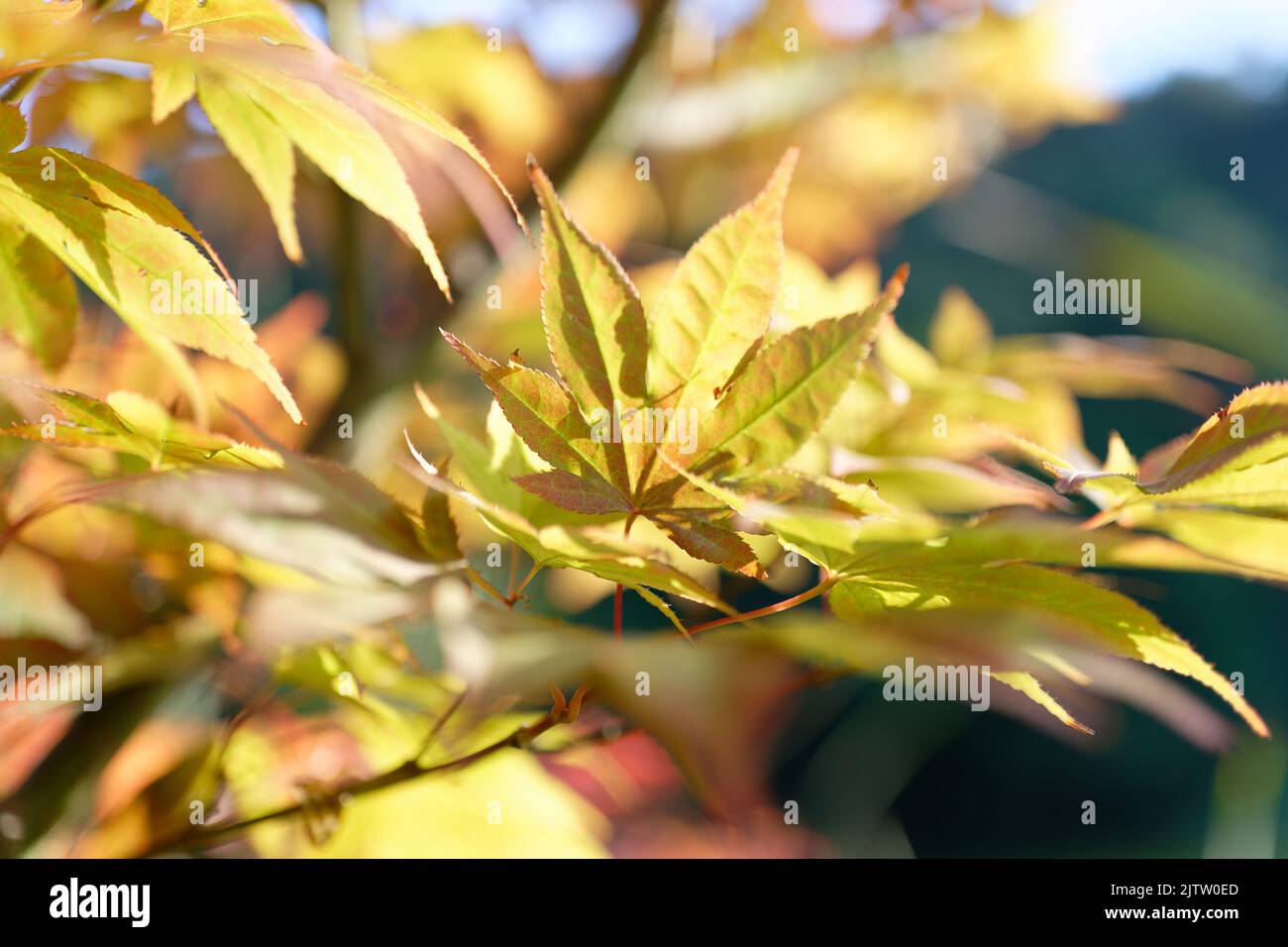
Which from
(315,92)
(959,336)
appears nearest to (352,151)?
(315,92)

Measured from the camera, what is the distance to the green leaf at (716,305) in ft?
0.71

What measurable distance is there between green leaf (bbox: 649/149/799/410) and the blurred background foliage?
0.24 feet

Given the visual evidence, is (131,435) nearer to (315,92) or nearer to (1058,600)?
(315,92)

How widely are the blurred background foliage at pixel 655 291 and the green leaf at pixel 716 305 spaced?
0.24ft

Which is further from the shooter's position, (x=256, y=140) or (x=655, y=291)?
(x=655, y=291)

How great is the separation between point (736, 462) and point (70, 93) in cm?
47

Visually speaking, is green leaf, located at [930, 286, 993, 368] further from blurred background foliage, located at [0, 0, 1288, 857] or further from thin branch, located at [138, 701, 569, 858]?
thin branch, located at [138, 701, 569, 858]

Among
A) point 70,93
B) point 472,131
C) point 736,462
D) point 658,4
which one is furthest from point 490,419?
point 472,131

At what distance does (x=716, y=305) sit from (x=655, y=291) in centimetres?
37

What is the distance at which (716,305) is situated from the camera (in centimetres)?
22

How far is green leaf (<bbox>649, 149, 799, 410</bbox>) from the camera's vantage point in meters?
0.22

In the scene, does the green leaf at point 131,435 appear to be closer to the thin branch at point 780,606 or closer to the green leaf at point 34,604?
the thin branch at point 780,606

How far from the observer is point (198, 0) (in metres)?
0.25

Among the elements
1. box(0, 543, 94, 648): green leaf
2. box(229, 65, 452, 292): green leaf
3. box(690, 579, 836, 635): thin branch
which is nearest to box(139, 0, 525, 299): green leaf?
box(229, 65, 452, 292): green leaf
